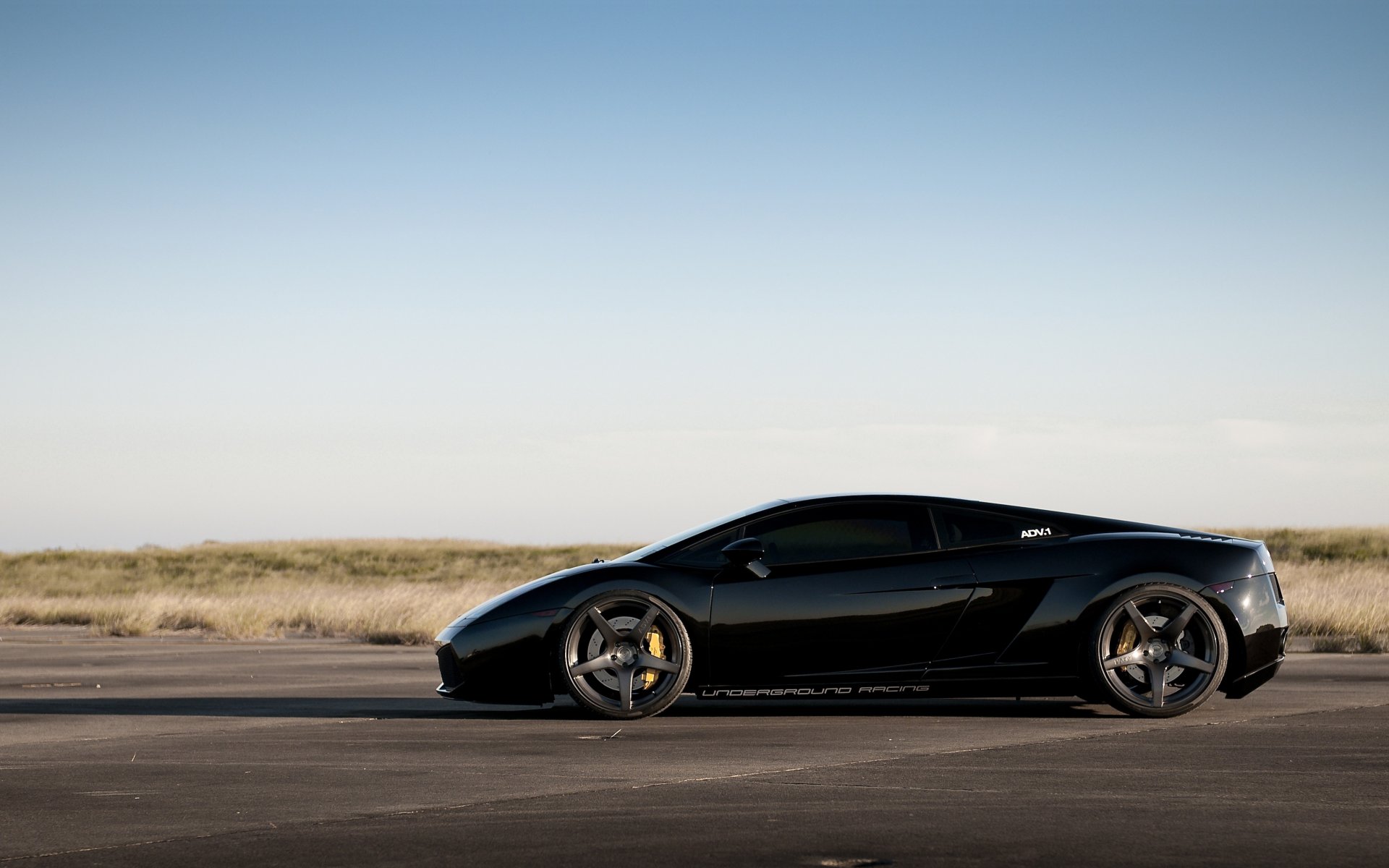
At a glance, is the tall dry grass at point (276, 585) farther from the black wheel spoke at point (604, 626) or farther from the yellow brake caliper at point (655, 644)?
the yellow brake caliper at point (655, 644)

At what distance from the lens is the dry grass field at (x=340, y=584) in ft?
69.6

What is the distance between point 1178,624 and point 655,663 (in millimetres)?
3091

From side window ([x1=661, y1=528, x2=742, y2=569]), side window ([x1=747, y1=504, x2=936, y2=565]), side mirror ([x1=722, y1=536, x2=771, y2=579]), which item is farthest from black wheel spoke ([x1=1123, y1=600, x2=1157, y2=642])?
side window ([x1=661, y1=528, x2=742, y2=569])

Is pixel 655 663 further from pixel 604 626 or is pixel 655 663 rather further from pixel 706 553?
pixel 706 553

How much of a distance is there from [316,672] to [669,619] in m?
5.95

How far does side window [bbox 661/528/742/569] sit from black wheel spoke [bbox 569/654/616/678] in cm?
70

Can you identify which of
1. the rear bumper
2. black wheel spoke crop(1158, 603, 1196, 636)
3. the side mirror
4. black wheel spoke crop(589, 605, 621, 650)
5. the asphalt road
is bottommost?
the asphalt road

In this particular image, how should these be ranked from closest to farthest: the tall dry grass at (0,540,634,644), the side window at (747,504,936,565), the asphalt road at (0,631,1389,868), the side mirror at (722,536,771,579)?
the asphalt road at (0,631,1389,868), the side mirror at (722,536,771,579), the side window at (747,504,936,565), the tall dry grass at (0,540,634,644)

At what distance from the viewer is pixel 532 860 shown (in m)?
5.21

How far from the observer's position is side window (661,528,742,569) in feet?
31.7

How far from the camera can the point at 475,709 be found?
10.7m

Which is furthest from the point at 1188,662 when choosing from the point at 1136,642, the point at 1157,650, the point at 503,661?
the point at 503,661

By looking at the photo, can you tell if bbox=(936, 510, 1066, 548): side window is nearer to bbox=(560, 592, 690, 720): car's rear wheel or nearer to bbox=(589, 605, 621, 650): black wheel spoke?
bbox=(560, 592, 690, 720): car's rear wheel

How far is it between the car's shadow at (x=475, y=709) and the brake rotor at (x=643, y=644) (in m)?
0.35
